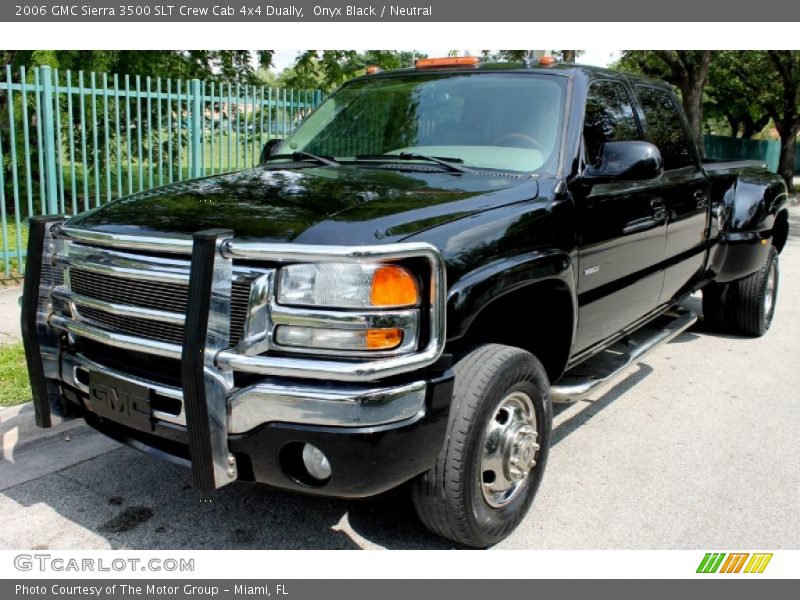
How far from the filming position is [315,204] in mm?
2859

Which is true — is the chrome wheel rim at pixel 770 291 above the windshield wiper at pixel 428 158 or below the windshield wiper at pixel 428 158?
below

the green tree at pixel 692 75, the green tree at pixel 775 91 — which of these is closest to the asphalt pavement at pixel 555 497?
the green tree at pixel 692 75

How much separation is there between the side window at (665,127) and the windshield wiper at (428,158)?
161 centimetres

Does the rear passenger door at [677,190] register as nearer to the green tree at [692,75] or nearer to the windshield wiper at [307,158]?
the windshield wiper at [307,158]

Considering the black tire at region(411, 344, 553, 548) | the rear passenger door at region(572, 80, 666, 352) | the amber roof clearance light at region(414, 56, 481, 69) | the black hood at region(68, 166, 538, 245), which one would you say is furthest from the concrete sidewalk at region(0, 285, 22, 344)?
the rear passenger door at region(572, 80, 666, 352)

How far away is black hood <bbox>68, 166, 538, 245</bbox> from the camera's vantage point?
8.46 feet

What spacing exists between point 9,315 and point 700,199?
18.1 ft

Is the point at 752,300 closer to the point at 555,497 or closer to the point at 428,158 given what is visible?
the point at 555,497

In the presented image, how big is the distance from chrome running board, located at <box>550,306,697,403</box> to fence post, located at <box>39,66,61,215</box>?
5.46 meters

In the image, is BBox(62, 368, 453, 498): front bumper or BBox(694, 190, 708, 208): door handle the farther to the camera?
BBox(694, 190, 708, 208): door handle

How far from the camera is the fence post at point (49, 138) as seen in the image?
756 cm

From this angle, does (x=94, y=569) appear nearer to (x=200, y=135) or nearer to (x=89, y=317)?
(x=89, y=317)

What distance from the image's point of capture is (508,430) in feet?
9.98

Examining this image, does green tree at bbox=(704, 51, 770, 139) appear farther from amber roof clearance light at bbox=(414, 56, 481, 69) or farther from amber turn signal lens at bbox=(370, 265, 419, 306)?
amber turn signal lens at bbox=(370, 265, 419, 306)
